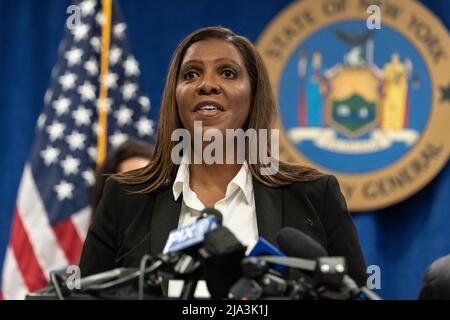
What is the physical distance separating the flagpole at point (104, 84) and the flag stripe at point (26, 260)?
48cm

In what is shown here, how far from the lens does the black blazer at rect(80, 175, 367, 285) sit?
1.65 meters

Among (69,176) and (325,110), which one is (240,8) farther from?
(69,176)

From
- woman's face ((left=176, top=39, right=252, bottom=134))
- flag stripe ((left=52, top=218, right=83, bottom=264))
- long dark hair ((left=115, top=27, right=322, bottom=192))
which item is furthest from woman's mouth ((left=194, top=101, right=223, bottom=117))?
flag stripe ((left=52, top=218, right=83, bottom=264))

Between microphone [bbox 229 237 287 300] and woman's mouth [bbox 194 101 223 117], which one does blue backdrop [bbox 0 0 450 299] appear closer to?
woman's mouth [bbox 194 101 223 117]

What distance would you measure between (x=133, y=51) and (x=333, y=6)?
0.97m

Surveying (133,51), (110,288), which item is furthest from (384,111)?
(110,288)

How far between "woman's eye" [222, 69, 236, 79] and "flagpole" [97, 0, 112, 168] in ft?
6.47

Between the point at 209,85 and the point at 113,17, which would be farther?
the point at 113,17

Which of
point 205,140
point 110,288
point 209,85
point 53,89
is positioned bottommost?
point 110,288

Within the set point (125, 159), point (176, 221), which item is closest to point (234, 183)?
point (176, 221)

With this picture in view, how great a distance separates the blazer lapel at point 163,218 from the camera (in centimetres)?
165

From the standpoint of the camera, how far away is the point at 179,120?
1846 mm

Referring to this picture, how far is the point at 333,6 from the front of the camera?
3.69m

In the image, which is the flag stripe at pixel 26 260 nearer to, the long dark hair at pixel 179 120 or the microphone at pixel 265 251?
the long dark hair at pixel 179 120
